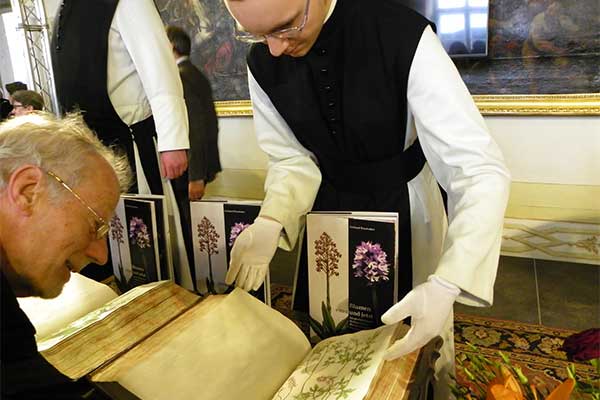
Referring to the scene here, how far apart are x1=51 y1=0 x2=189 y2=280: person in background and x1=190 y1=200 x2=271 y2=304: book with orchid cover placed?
0.56 meters

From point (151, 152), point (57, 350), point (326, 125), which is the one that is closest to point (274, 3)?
point (326, 125)

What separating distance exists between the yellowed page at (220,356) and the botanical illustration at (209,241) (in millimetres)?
258

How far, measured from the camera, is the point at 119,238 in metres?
1.34

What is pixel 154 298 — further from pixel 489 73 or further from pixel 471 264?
pixel 489 73

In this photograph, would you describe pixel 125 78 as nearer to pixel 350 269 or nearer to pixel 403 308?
pixel 350 269

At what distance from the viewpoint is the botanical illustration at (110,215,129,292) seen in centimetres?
132

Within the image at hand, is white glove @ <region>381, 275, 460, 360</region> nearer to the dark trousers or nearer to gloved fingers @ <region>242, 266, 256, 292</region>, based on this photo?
gloved fingers @ <region>242, 266, 256, 292</region>

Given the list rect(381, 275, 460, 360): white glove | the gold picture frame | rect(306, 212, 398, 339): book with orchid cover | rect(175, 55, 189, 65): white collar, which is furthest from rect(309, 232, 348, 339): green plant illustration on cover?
rect(175, 55, 189, 65): white collar

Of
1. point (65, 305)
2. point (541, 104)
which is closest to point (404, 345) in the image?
point (65, 305)

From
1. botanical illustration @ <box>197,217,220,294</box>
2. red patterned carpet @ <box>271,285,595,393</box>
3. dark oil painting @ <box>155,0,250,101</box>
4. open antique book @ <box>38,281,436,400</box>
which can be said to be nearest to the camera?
open antique book @ <box>38,281,436,400</box>

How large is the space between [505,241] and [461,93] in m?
2.26

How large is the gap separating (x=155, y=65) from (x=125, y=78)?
0.40 ft

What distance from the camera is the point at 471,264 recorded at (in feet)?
2.63

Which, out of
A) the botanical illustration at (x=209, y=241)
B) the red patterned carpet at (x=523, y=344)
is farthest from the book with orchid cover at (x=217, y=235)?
the red patterned carpet at (x=523, y=344)
